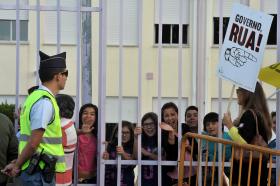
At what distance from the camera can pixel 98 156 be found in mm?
5312

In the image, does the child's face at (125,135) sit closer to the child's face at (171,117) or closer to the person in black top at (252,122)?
the child's face at (171,117)

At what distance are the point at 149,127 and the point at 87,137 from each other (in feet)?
1.86

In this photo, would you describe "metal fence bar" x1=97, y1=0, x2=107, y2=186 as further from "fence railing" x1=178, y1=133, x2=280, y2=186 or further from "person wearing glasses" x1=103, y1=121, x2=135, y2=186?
"fence railing" x1=178, y1=133, x2=280, y2=186

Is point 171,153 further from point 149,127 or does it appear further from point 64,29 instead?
point 64,29

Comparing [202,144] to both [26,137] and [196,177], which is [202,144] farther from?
[26,137]

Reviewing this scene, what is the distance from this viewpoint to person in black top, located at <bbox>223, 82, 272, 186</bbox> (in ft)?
16.0

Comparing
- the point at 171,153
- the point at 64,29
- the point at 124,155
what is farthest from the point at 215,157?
the point at 64,29

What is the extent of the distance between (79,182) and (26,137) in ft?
3.67

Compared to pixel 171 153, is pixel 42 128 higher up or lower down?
higher up

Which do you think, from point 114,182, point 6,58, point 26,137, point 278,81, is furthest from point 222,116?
point 6,58

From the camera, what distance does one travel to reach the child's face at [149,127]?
5.39 metres

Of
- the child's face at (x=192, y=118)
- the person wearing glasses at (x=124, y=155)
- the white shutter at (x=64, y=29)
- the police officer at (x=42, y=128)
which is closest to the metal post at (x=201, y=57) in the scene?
the child's face at (x=192, y=118)

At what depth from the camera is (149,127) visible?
17.7 feet

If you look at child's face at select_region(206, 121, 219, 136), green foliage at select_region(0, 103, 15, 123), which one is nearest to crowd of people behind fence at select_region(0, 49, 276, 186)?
child's face at select_region(206, 121, 219, 136)
